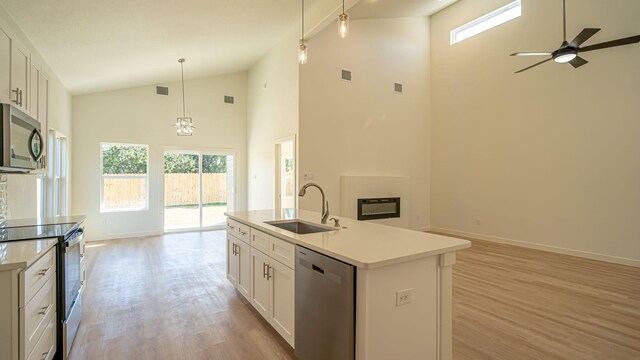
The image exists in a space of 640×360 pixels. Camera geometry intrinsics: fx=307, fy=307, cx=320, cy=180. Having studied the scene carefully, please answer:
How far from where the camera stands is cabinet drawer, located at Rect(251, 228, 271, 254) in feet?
7.95

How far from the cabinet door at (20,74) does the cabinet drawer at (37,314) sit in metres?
1.74

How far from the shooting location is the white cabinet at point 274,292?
82.3 inches

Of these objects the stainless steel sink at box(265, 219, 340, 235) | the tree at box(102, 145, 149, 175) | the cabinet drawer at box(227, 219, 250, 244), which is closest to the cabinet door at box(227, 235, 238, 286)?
the cabinet drawer at box(227, 219, 250, 244)

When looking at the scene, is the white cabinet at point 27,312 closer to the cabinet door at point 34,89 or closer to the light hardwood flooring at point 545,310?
the cabinet door at point 34,89

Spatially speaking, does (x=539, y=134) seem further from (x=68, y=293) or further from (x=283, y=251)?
(x=68, y=293)

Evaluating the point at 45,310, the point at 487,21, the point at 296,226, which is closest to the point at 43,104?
the point at 45,310

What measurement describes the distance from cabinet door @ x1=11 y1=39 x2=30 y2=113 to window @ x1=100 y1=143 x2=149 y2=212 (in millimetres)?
3577

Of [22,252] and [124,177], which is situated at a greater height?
[124,177]

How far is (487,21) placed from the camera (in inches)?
238

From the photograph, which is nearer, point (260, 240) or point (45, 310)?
point (45, 310)

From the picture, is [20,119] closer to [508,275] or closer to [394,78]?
[508,275]

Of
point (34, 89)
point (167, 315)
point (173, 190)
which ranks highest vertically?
point (34, 89)

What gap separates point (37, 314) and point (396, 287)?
2.00 m

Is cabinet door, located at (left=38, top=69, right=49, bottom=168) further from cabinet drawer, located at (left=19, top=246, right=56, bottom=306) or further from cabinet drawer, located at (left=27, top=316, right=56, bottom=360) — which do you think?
cabinet drawer, located at (left=27, top=316, right=56, bottom=360)
